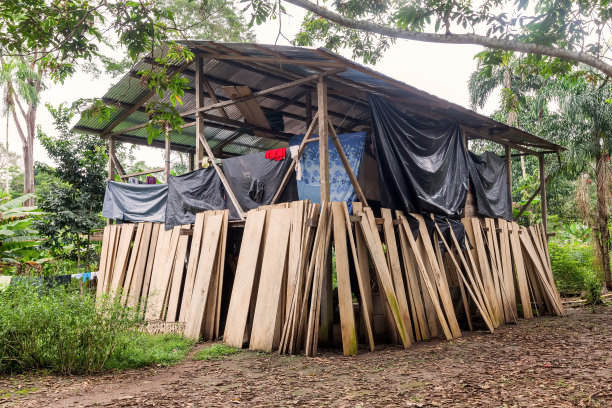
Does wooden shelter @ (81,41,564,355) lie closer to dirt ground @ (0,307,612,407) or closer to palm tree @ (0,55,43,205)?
dirt ground @ (0,307,612,407)

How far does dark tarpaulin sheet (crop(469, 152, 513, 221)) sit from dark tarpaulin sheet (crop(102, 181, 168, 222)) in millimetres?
6687

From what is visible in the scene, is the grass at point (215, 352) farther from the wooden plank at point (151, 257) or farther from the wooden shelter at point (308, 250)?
the wooden plank at point (151, 257)

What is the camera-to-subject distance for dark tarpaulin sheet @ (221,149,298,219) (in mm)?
8719

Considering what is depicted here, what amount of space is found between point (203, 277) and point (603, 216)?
11995 millimetres

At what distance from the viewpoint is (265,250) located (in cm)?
771

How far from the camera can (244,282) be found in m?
7.80

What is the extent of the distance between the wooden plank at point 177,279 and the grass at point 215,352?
1.75m

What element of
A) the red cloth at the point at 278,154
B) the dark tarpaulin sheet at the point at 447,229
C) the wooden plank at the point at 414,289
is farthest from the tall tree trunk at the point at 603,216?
the red cloth at the point at 278,154

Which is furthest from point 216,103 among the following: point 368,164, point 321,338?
point 321,338

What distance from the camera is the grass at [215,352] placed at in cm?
693

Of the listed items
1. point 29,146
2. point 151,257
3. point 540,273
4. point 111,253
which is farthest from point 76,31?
point 29,146

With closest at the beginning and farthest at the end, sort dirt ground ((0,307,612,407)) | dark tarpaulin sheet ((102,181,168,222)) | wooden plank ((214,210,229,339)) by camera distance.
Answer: dirt ground ((0,307,612,407)) → wooden plank ((214,210,229,339)) → dark tarpaulin sheet ((102,181,168,222))

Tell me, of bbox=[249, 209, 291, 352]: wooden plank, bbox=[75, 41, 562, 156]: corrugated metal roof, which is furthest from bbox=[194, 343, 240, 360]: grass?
bbox=[75, 41, 562, 156]: corrugated metal roof

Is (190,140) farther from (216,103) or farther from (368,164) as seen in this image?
(368,164)
